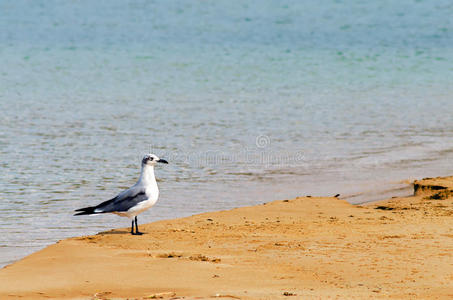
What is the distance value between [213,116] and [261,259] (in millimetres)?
9848

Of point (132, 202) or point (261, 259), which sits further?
point (132, 202)

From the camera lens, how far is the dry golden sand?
5551 millimetres

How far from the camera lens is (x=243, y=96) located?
19172 mm

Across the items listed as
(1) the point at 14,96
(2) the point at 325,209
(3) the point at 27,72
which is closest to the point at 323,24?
(3) the point at 27,72

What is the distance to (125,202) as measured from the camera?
7.60m

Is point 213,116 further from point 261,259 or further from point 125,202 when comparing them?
point 261,259

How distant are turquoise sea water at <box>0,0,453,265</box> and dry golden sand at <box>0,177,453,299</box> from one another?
883 millimetres

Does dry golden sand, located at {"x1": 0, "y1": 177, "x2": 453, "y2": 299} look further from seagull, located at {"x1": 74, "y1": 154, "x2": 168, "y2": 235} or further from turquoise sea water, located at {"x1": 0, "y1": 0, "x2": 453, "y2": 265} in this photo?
turquoise sea water, located at {"x1": 0, "y1": 0, "x2": 453, "y2": 265}

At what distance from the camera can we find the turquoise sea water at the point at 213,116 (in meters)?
10.1

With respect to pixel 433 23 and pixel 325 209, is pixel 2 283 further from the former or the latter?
pixel 433 23

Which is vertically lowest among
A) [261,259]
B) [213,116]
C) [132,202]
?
[261,259]

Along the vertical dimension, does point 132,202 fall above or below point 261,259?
above

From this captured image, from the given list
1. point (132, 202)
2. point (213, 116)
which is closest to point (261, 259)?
point (132, 202)

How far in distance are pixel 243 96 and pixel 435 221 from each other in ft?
38.7
